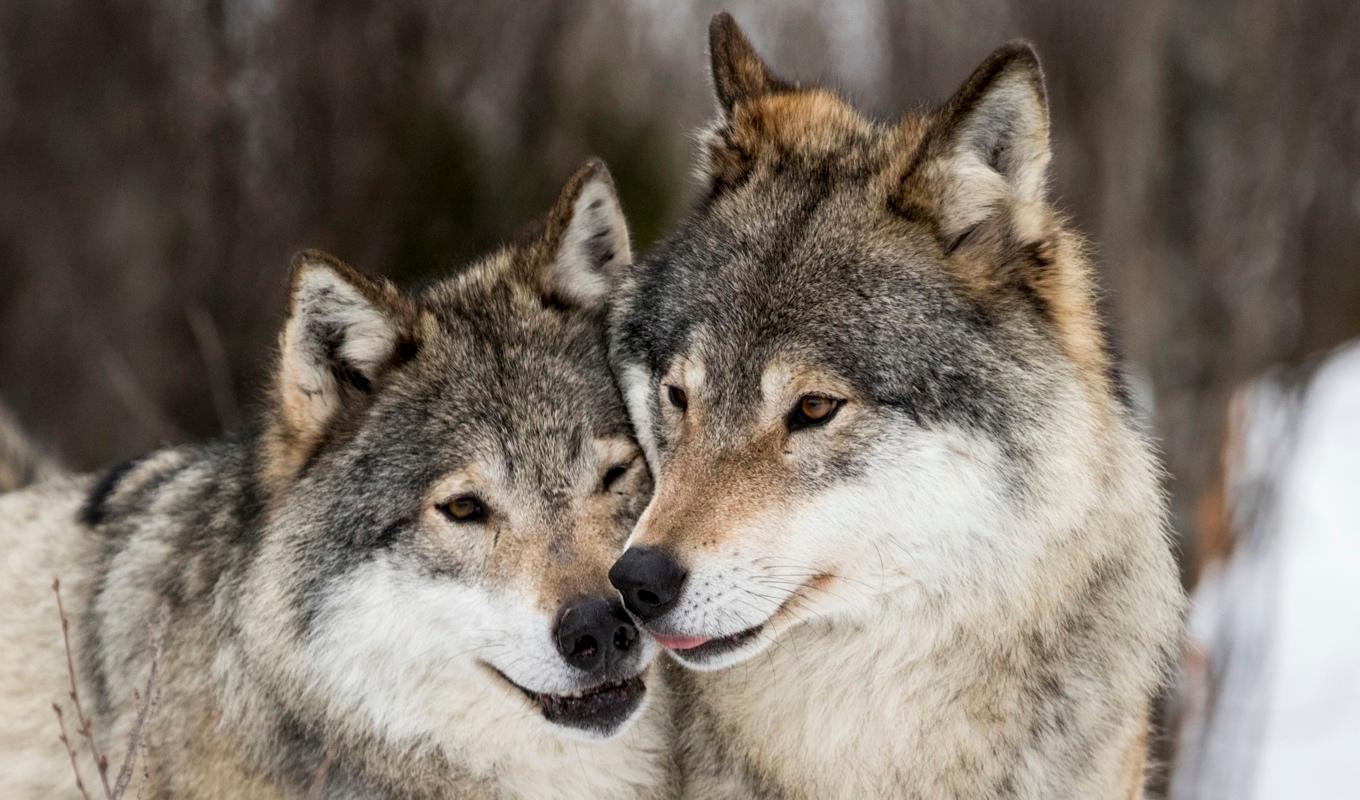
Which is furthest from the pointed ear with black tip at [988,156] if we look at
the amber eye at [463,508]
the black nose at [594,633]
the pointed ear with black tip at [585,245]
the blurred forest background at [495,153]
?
the blurred forest background at [495,153]

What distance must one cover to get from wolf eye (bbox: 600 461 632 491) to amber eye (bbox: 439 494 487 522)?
33 centimetres

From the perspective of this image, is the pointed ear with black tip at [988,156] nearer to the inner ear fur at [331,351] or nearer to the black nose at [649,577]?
the black nose at [649,577]

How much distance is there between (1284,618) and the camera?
964 centimetres

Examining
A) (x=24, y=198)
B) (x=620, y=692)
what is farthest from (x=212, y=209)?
(x=620, y=692)

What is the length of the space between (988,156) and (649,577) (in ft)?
4.45

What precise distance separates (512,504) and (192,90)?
6.63m

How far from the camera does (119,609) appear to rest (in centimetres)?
444

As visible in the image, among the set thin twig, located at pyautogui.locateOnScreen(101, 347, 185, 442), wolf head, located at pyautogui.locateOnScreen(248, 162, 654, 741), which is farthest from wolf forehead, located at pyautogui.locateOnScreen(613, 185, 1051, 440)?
thin twig, located at pyautogui.locateOnScreen(101, 347, 185, 442)

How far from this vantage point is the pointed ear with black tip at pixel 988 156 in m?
3.41

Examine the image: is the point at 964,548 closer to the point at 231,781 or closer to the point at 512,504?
the point at 512,504

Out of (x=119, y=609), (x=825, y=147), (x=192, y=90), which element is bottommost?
(x=119, y=609)

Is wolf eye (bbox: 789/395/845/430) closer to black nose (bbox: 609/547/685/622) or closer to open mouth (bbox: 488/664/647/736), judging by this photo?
black nose (bbox: 609/547/685/622)

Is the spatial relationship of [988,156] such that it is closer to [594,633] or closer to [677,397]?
→ [677,397]

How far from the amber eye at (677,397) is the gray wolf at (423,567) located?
245 mm
